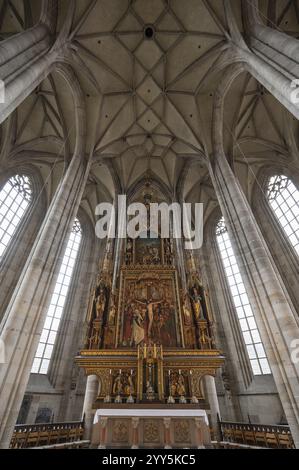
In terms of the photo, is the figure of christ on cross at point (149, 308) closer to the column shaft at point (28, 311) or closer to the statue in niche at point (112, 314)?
the statue in niche at point (112, 314)

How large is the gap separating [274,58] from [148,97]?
8966 mm

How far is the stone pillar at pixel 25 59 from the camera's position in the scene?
6066 millimetres

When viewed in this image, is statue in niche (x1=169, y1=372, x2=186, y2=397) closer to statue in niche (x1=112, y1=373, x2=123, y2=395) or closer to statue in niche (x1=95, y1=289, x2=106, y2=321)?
statue in niche (x1=112, y1=373, x2=123, y2=395)

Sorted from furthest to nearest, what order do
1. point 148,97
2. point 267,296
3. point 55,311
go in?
point 148,97 → point 55,311 → point 267,296

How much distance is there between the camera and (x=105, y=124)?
14492 mm

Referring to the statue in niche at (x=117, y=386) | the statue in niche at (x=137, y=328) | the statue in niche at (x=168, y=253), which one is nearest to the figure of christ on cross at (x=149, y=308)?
the statue in niche at (x=137, y=328)

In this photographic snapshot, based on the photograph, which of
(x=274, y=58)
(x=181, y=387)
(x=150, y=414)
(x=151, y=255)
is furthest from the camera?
(x=151, y=255)

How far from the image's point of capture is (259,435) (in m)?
6.66

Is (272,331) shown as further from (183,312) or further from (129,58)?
(129,58)

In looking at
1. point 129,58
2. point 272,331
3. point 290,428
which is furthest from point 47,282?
point 129,58

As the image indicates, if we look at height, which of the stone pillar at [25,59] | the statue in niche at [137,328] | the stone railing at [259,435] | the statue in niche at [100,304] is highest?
the stone pillar at [25,59]

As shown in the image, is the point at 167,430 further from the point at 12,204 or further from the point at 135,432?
the point at 12,204

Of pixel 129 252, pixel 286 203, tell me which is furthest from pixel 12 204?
pixel 286 203

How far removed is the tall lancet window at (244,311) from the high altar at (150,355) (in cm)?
400
